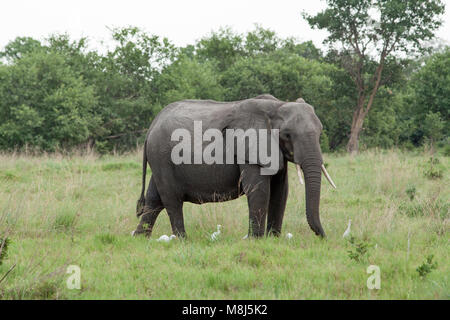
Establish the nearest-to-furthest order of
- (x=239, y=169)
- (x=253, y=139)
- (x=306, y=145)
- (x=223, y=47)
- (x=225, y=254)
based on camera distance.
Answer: (x=225, y=254) < (x=306, y=145) < (x=253, y=139) < (x=239, y=169) < (x=223, y=47)

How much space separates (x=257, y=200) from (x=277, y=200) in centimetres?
60

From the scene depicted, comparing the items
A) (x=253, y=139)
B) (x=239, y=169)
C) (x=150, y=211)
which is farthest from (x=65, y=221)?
(x=253, y=139)

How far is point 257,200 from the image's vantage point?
22.2ft

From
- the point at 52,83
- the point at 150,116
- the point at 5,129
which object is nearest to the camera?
the point at 5,129

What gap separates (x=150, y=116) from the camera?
2795 centimetres

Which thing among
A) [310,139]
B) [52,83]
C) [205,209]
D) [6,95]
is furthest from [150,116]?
[310,139]

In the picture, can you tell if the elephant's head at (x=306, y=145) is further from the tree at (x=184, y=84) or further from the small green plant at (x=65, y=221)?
the tree at (x=184, y=84)

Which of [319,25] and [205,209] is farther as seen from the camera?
[319,25]

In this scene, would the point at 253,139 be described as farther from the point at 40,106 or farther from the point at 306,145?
the point at 40,106

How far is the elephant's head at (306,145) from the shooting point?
6.43 m

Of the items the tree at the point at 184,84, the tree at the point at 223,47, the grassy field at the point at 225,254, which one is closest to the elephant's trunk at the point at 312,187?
the grassy field at the point at 225,254

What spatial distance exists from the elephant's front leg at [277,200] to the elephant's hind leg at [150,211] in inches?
78.2
